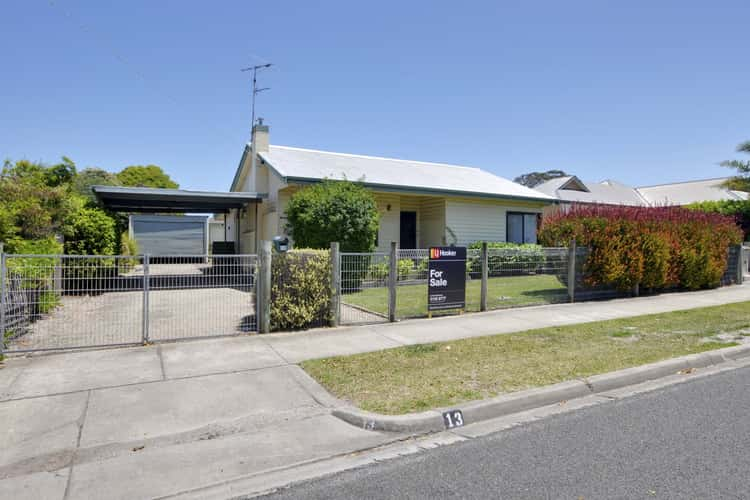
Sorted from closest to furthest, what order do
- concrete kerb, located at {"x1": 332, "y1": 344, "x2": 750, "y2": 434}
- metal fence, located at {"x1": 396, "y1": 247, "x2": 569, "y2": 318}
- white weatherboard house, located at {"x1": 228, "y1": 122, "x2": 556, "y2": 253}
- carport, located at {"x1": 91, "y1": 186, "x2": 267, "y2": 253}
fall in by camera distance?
concrete kerb, located at {"x1": 332, "y1": 344, "x2": 750, "y2": 434}
metal fence, located at {"x1": 396, "y1": 247, "x2": 569, "y2": 318}
carport, located at {"x1": 91, "y1": 186, "x2": 267, "y2": 253}
white weatherboard house, located at {"x1": 228, "y1": 122, "x2": 556, "y2": 253}

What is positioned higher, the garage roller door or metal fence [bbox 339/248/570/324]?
the garage roller door

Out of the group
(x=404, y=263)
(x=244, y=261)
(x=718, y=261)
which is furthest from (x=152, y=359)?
(x=718, y=261)

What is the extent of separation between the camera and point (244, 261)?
8469mm

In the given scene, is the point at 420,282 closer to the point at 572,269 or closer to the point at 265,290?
the point at 572,269

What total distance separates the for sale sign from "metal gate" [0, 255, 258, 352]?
3.59 m

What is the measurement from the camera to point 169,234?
97.8 ft

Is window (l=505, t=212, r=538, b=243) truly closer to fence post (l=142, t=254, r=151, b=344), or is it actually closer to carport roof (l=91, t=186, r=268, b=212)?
carport roof (l=91, t=186, r=268, b=212)

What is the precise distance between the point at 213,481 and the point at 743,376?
6623 millimetres

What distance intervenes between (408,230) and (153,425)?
1606 centimetres

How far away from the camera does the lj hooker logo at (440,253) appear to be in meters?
9.70

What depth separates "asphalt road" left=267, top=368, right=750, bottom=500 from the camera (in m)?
3.35

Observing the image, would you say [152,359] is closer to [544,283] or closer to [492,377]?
[492,377]

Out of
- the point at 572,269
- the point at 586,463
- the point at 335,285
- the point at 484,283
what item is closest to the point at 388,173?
the point at 572,269

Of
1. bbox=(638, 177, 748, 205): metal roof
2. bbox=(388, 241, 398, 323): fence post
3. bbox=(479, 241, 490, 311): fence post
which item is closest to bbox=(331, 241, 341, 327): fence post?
bbox=(388, 241, 398, 323): fence post
